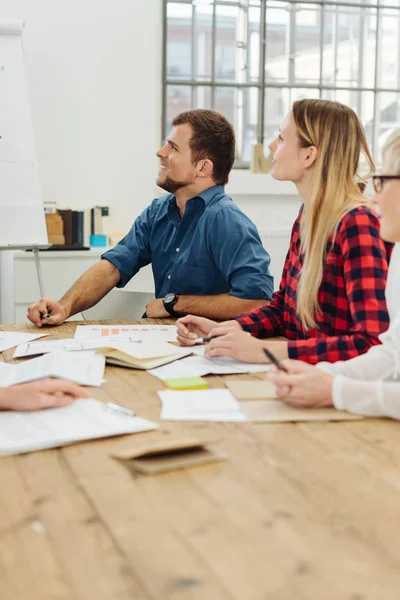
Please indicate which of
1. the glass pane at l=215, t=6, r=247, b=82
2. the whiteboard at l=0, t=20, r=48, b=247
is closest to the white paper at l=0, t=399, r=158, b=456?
the whiteboard at l=0, t=20, r=48, b=247

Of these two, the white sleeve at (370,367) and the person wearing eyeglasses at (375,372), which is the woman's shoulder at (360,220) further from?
the white sleeve at (370,367)

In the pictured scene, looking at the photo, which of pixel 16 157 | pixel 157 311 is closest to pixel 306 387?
pixel 157 311

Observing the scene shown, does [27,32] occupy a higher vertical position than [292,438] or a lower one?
higher

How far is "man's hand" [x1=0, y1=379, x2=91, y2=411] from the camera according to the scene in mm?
1429

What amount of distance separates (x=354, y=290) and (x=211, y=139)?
122 cm

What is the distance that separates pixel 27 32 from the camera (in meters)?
4.62

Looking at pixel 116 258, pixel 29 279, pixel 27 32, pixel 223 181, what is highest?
pixel 27 32

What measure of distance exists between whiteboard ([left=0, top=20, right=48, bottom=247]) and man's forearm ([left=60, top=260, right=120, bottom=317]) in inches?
52.9

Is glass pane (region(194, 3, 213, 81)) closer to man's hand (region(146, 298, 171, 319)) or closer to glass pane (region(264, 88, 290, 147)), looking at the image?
glass pane (region(264, 88, 290, 147))

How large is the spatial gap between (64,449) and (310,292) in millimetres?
941

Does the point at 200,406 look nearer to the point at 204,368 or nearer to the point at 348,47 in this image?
the point at 204,368

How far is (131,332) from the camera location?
2.28 m

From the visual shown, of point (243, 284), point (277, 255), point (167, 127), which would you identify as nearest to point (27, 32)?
point (167, 127)

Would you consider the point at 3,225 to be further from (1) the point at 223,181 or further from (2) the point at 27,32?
(1) the point at 223,181
